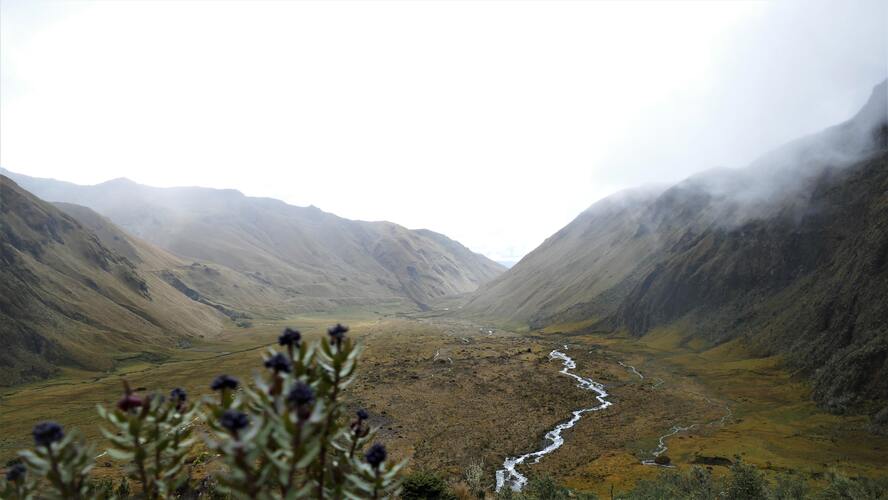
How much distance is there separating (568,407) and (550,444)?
16.7 meters

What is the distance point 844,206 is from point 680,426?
85.6 meters

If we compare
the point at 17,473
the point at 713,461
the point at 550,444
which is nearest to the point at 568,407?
the point at 550,444

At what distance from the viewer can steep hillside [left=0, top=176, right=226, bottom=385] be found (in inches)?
4289

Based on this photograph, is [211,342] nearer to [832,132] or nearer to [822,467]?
[822,467]

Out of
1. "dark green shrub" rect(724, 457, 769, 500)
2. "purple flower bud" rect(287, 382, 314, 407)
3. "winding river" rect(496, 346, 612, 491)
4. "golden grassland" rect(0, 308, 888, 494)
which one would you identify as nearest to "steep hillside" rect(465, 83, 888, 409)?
"golden grassland" rect(0, 308, 888, 494)

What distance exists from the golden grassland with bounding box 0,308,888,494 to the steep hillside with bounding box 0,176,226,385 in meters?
10.2

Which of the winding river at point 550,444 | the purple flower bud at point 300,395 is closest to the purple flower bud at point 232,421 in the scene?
Result: the purple flower bud at point 300,395


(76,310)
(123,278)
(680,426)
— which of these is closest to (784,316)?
(680,426)

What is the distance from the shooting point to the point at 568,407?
68.6 metres

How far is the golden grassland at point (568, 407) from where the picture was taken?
152 feet

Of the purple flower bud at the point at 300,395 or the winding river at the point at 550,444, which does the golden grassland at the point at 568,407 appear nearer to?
the winding river at the point at 550,444

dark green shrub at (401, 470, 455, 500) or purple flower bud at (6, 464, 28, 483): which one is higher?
purple flower bud at (6, 464, 28, 483)

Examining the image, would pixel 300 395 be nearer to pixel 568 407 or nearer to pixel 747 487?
pixel 747 487

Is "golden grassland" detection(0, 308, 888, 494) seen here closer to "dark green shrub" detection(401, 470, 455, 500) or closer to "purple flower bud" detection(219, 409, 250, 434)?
"dark green shrub" detection(401, 470, 455, 500)
